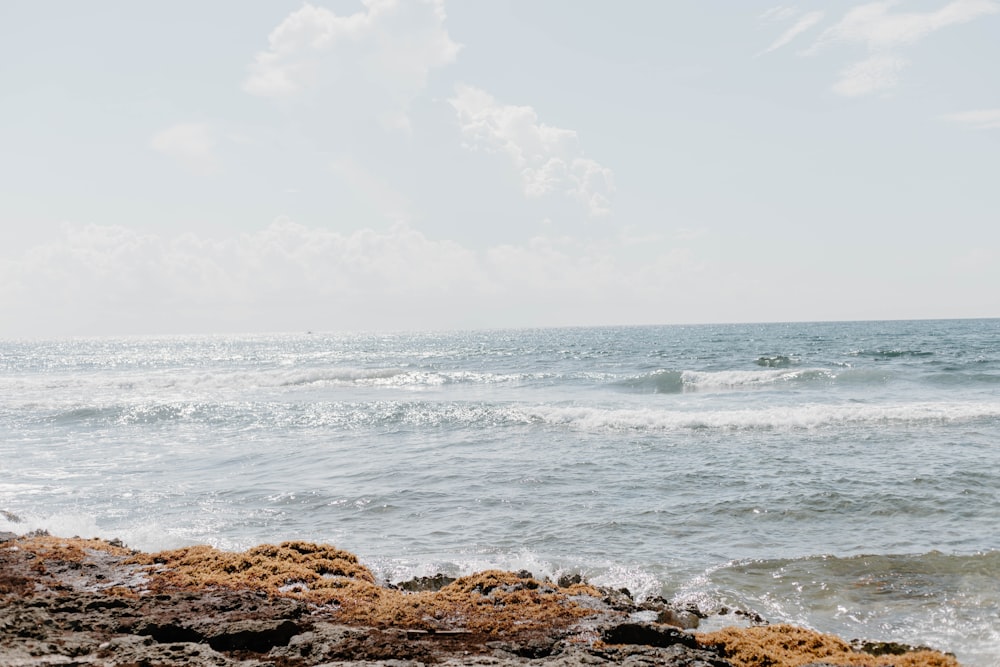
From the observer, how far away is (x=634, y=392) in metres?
35.7

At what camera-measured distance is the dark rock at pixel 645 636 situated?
6.02 meters

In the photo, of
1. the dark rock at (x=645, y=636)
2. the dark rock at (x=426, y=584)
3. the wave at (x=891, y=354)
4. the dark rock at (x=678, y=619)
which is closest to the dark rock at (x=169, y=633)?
the dark rock at (x=426, y=584)

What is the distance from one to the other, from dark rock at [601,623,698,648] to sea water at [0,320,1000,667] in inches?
87.1

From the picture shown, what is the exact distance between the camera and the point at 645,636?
6.04m

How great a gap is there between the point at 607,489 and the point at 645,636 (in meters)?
8.05

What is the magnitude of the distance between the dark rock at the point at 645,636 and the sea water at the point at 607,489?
2212 millimetres

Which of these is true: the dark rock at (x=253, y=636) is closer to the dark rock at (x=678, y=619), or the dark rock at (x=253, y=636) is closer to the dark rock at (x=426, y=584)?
the dark rock at (x=426, y=584)

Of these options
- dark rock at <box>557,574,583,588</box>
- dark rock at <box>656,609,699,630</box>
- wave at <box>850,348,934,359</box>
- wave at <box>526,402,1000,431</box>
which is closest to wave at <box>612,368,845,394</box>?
wave at <box>526,402,1000,431</box>

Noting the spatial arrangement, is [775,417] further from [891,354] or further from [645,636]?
[891,354]

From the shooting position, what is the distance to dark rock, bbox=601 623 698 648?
19.8ft

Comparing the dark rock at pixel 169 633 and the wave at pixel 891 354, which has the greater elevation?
the wave at pixel 891 354

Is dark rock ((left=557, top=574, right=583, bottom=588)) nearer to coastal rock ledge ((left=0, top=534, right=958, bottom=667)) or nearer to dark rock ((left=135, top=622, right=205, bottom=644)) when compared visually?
coastal rock ledge ((left=0, top=534, right=958, bottom=667))

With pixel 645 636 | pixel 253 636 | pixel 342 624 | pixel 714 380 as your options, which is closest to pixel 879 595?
pixel 645 636

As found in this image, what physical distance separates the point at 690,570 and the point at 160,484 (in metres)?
12.2
